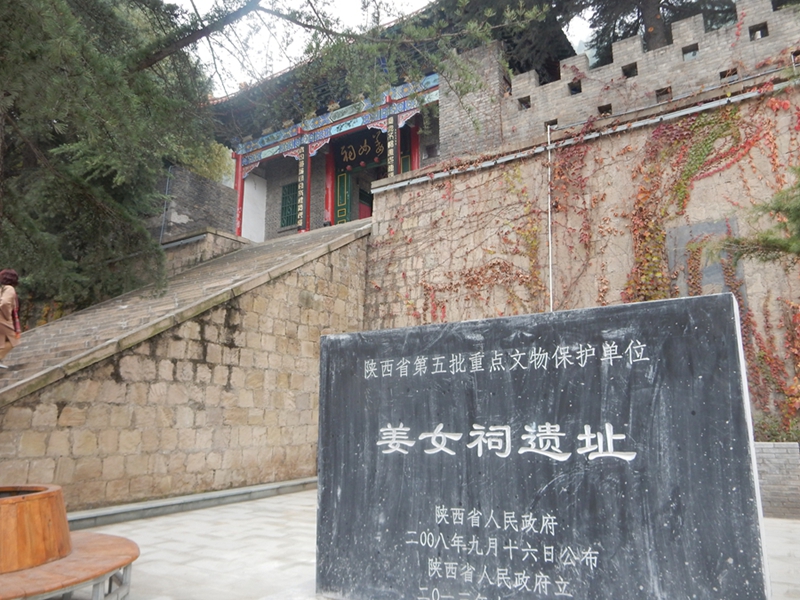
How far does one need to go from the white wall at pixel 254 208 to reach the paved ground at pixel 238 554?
1128cm

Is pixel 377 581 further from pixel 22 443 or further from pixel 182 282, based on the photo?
pixel 182 282

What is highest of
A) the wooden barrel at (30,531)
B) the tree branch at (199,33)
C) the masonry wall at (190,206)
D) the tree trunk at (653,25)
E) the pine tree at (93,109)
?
the tree trunk at (653,25)

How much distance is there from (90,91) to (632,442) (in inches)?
149

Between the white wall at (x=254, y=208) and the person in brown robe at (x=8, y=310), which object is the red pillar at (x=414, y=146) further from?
the person in brown robe at (x=8, y=310)

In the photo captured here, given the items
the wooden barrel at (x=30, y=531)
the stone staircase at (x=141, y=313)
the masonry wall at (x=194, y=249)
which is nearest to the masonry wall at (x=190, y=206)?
the masonry wall at (x=194, y=249)

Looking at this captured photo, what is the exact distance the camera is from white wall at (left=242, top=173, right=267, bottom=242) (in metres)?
16.0

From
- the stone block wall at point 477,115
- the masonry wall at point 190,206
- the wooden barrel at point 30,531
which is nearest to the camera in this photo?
the wooden barrel at point 30,531

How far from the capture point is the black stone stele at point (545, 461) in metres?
1.86

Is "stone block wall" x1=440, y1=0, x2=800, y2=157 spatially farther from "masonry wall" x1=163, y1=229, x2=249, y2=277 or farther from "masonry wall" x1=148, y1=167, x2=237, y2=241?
"masonry wall" x1=148, y1=167, x2=237, y2=241

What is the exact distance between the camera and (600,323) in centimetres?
213

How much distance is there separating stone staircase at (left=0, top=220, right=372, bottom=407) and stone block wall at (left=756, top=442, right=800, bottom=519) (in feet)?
18.4

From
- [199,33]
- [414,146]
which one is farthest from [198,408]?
[414,146]

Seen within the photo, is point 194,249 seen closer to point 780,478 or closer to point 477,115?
point 477,115

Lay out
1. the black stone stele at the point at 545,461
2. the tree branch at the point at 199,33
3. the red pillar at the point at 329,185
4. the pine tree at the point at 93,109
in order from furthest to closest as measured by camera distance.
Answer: the red pillar at the point at 329,185
the tree branch at the point at 199,33
the pine tree at the point at 93,109
the black stone stele at the point at 545,461
